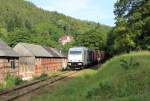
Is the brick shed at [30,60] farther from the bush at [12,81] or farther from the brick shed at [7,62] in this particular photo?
the bush at [12,81]

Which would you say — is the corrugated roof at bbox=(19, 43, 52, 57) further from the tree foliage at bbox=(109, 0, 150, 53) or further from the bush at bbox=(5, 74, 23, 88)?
the bush at bbox=(5, 74, 23, 88)

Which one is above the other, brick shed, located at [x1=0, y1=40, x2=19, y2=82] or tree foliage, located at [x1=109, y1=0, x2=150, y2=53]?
tree foliage, located at [x1=109, y1=0, x2=150, y2=53]

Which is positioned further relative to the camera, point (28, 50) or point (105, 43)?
point (105, 43)

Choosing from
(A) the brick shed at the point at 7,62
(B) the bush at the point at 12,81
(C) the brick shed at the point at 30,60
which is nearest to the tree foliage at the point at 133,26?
(C) the brick shed at the point at 30,60

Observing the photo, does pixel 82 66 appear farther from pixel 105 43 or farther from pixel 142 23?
pixel 105 43

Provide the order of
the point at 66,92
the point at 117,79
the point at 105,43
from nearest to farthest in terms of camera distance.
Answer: the point at 117,79 → the point at 66,92 → the point at 105,43

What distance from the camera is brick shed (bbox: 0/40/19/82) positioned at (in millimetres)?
41594

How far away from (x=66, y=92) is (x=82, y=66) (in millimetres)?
29585

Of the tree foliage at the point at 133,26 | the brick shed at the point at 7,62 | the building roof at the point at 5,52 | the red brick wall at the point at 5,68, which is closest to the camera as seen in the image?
the red brick wall at the point at 5,68

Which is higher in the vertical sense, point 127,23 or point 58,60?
point 127,23

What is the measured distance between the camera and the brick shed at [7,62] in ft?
136

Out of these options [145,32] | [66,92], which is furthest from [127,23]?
[66,92]

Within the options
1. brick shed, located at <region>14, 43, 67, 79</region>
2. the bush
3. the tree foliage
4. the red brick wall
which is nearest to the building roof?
the red brick wall

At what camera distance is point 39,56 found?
184 feet
